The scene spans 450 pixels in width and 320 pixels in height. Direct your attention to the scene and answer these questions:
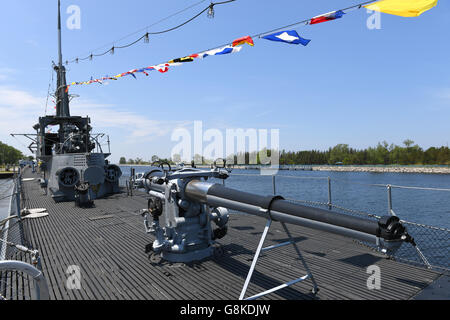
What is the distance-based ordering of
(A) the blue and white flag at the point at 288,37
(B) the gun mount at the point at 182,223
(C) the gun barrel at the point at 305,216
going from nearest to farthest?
(C) the gun barrel at the point at 305,216 < (B) the gun mount at the point at 182,223 < (A) the blue and white flag at the point at 288,37

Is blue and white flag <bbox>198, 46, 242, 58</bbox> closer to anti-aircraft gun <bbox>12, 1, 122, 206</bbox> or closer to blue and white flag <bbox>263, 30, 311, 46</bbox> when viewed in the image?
blue and white flag <bbox>263, 30, 311, 46</bbox>

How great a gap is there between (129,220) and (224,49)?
5.62 metres

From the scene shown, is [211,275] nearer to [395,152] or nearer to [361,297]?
[361,297]

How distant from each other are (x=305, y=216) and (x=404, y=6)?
337 cm

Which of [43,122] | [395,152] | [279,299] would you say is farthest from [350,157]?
[279,299]

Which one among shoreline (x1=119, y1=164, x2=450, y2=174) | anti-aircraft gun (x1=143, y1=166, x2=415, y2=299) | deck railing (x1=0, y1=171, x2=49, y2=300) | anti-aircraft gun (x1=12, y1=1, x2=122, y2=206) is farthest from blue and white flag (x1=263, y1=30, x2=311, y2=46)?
shoreline (x1=119, y1=164, x2=450, y2=174)

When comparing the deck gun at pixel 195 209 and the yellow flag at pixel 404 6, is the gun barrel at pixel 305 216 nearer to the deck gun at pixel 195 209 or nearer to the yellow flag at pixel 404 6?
the deck gun at pixel 195 209

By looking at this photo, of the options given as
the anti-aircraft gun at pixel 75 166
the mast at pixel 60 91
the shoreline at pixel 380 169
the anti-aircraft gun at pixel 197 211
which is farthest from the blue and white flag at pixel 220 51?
the shoreline at pixel 380 169

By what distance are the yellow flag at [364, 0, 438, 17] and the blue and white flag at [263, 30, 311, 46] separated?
1.39 m

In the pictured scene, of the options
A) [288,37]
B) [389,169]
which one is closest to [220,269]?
[288,37]

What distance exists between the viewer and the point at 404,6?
13.5ft

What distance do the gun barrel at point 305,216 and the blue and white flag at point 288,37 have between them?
10.5 ft

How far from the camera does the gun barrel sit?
91.7 inches

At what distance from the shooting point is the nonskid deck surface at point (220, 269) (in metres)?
4.14
